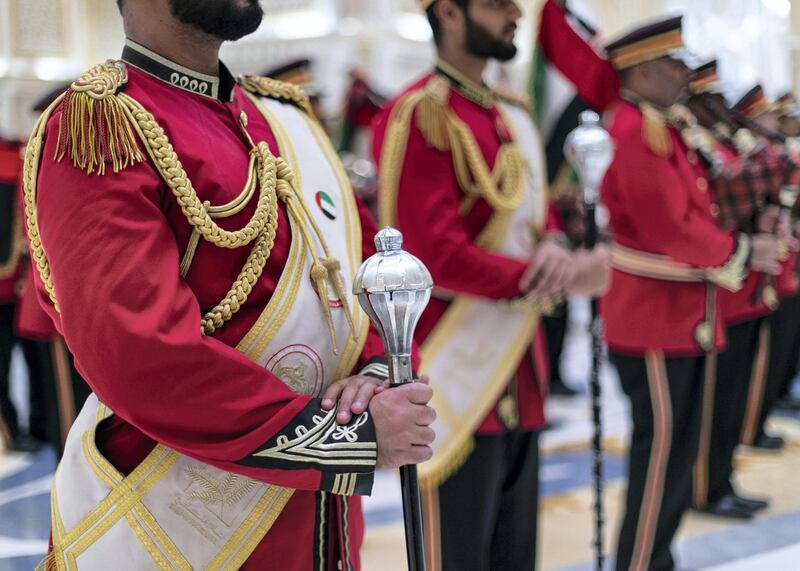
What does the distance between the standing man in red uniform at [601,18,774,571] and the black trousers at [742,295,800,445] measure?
167 cm

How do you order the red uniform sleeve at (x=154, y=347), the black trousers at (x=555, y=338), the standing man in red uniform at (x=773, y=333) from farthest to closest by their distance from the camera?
the black trousers at (x=555, y=338), the standing man in red uniform at (x=773, y=333), the red uniform sleeve at (x=154, y=347)

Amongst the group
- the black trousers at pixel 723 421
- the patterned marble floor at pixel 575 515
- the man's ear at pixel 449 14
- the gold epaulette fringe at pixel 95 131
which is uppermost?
the man's ear at pixel 449 14

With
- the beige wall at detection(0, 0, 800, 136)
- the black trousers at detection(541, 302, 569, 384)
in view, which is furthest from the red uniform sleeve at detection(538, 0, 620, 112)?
the beige wall at detection(0, 0, 800, 136)

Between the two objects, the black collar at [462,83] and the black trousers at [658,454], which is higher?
the black collar at [462,83]

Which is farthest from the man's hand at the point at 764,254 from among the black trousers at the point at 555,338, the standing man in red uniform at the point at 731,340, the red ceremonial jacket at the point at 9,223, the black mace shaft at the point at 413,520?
the red ceremonial jacket at the point at 9,223

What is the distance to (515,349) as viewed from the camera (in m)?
2.15

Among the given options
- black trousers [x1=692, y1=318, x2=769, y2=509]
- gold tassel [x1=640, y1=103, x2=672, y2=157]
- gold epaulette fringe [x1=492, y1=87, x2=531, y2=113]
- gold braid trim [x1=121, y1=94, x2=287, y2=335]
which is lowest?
black trousers [x1=692, y1=318, x2=769, y2=509]

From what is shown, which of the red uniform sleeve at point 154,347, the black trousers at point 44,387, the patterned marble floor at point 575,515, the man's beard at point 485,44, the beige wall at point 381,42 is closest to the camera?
the red uniform sleeve at point 154,347

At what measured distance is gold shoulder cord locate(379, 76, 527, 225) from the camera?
2107 millimetres

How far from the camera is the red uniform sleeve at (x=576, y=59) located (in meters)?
2.65

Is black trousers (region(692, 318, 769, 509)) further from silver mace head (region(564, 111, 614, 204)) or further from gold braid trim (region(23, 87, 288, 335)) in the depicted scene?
gold braid trim (region(23, 87, 288, 335))

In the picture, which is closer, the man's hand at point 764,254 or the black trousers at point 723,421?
the man's hand at point 764,254

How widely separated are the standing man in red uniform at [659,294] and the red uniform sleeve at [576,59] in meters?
0.05

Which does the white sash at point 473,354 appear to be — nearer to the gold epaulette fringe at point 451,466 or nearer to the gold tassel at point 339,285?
the gold epaulette fringe at point 451,466
